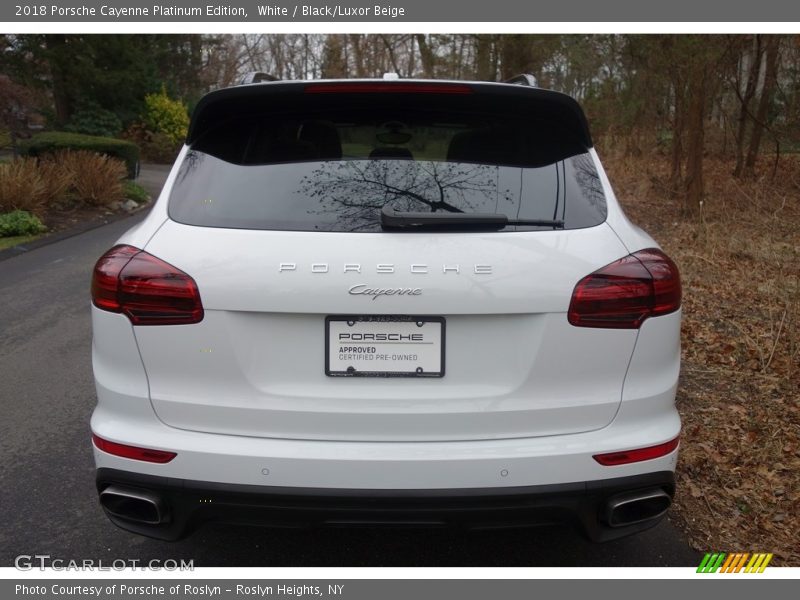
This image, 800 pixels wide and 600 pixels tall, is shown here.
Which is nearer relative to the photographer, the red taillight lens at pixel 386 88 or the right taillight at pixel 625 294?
the right taillight at pixel 625 294

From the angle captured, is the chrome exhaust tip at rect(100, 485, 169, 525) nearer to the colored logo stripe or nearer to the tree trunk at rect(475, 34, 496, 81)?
the colored logo stripe

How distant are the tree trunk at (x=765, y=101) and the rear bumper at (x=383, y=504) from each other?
1376 centimetres

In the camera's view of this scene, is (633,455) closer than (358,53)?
Yes

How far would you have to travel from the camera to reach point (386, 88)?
268 cm

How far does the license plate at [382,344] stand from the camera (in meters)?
2.29

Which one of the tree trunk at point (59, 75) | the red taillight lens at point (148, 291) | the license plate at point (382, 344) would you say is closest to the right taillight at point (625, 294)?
the license plate at point (382, 344)

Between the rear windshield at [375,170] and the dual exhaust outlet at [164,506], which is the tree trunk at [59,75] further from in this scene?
the dual exhaust outlet at [164,506]

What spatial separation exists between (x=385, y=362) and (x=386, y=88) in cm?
107

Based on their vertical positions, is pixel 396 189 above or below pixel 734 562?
above

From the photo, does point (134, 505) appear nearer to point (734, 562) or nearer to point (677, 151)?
point (734, 562)

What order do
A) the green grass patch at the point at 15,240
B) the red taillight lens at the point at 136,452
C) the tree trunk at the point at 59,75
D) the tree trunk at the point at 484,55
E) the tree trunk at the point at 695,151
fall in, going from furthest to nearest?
1. the tree trunk at the point at 59,75
2. the tree trunk at the point at 484,55
3. the tree trunk at the point at 695,151
4. the green grass patch at the point at 15,240
5. the red taillight lens at the point at 136,452

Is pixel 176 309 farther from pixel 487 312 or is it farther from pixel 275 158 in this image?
pixel 487 312

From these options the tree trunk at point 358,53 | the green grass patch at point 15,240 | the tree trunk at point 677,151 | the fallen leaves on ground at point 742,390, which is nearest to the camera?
the fallen leaves on ground at point 742,390

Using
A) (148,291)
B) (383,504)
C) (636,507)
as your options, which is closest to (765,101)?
(636,507)
